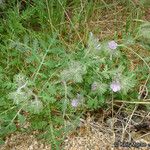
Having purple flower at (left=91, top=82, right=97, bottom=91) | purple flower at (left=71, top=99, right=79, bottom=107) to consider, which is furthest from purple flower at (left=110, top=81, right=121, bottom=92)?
purple flower at (left=71, top=99, right=79, bottom=107)

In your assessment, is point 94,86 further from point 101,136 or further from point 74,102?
point 101,136

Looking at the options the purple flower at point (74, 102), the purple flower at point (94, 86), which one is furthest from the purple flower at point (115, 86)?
the purple flower at point (74, 102)

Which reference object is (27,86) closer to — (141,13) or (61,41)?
(61,41)

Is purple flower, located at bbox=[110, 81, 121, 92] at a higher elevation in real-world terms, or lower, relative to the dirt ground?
higher

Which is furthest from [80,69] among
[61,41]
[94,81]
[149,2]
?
[149,2]

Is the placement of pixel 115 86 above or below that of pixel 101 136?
above

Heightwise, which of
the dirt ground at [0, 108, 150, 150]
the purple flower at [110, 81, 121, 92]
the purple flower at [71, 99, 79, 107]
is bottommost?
the dirt ground at [0, 108, 150, 150]

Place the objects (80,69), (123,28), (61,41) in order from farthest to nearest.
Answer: (123,28), (61,41), (80,69)

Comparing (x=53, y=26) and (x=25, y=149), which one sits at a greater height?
(x=53, y=26)

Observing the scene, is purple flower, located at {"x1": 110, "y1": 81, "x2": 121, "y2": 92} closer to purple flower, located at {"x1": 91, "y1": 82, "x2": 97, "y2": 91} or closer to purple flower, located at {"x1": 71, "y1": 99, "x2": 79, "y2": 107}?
purple flower, located at {"x1": 91, "y1": 82, "x2": 97, "y2": 91}

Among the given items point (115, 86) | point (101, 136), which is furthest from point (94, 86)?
point (101, 136)

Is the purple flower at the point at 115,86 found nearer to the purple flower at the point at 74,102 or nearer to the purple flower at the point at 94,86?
the purple flower at the point at 94,86
